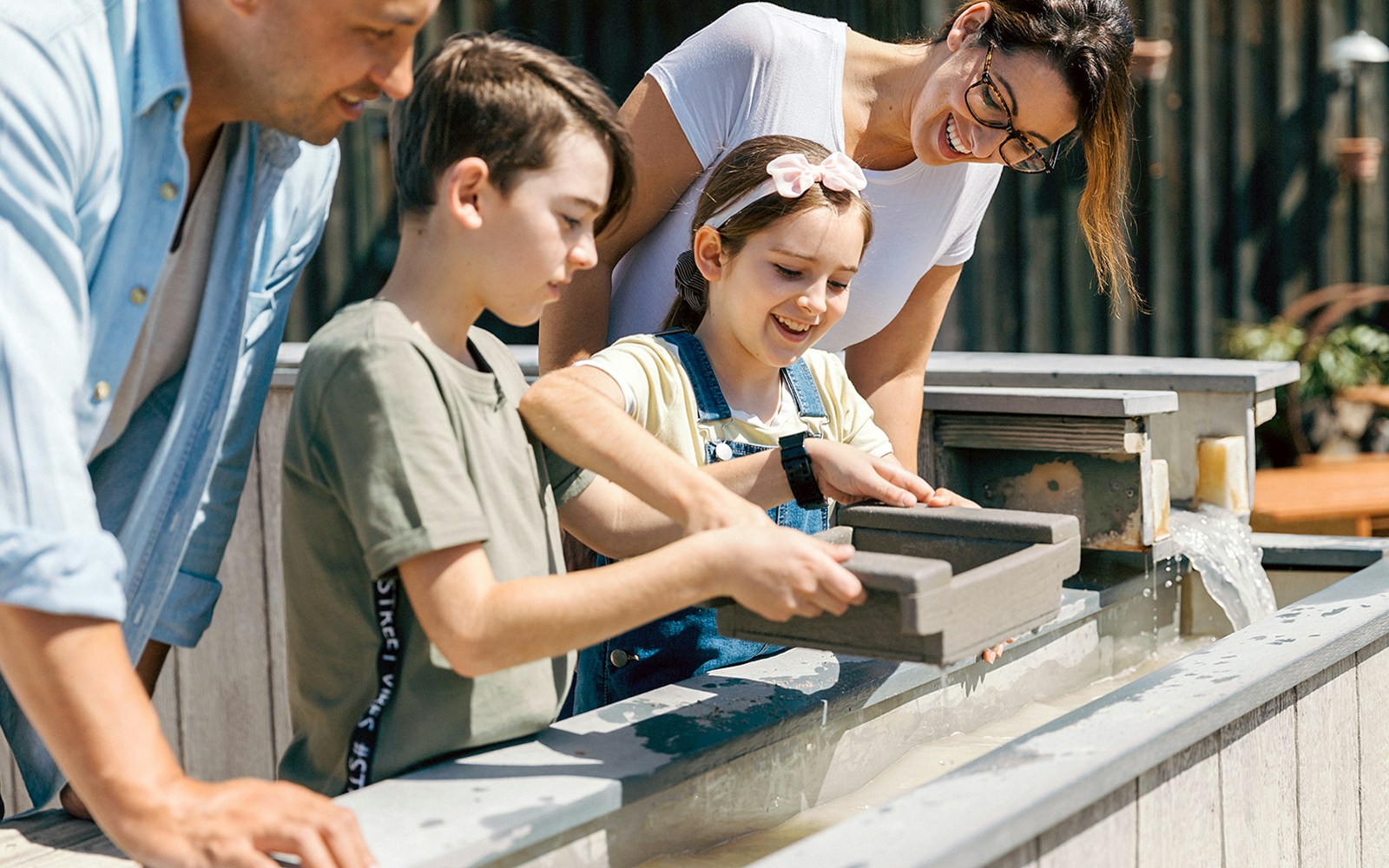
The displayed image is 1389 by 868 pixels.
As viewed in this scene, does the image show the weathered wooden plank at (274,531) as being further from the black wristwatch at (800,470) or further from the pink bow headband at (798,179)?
the black wristwatch at (800,470)

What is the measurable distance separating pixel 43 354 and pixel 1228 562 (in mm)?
2114

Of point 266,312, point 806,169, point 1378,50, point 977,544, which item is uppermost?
point 1378,50

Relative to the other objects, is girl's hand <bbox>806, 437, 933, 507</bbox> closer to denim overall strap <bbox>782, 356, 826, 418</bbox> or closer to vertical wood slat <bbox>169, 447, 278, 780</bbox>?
denim overall strap <bbox>782, 356, 826, 418</bbox>

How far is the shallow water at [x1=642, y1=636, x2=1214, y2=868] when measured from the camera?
1.49 m

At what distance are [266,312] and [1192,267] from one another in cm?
516

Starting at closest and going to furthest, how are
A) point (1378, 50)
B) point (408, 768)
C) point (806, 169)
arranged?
point (408, 768)
point (806, 169)
point (1378, 50)

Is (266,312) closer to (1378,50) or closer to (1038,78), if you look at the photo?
(1038,78)

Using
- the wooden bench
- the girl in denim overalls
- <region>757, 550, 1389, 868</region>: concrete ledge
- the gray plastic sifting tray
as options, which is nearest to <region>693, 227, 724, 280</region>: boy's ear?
the girl in denim overalls

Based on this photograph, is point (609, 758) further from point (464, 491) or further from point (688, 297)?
point (688, 297)

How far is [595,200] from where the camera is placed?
1405 millimetres

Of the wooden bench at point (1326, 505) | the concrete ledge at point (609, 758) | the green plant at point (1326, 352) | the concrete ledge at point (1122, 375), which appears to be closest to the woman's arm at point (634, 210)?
the concrete ledge at point (609, 758)

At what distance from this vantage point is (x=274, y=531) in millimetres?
2820

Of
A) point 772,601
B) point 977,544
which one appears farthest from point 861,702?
point 772,601

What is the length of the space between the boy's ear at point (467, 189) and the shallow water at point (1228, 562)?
1671 millimetres
